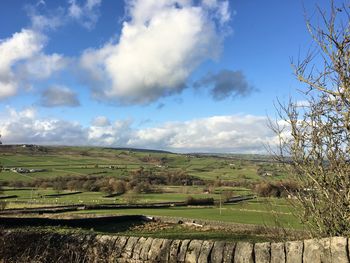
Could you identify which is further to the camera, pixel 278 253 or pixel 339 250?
pixel 278 253

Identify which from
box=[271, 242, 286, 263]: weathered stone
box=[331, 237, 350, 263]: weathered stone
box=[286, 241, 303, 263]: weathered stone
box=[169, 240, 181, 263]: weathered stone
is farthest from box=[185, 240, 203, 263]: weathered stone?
box=[331, 237, 350, 263]: weathered stone

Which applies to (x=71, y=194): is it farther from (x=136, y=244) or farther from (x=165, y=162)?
(x=165, y=162)

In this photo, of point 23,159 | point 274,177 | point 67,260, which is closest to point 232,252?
point 274,177

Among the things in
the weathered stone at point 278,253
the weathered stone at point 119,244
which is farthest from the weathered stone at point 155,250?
the weathered stone at point 278,253

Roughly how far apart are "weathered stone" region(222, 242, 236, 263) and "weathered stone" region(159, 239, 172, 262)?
1336mm

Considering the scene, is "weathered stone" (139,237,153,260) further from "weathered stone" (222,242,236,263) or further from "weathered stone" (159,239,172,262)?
"weathered stone" (222,242,236,263)

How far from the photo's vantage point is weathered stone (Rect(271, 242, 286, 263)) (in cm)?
634

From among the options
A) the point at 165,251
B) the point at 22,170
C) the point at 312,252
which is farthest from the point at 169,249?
the point at 22,170

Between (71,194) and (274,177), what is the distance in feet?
274

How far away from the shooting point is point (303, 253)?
6.07 meters

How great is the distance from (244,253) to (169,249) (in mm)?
1711

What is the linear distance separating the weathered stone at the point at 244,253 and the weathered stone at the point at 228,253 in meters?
0.08

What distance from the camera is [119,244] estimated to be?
916 cm

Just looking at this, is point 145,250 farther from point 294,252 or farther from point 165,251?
point 294,252
